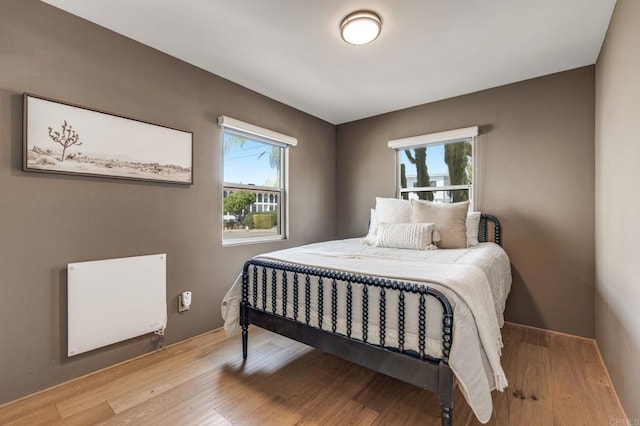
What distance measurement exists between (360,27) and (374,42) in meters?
0.31

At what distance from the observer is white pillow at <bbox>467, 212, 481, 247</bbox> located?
278cm

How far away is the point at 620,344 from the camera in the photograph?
5.41 feet

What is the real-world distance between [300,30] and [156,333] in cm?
252

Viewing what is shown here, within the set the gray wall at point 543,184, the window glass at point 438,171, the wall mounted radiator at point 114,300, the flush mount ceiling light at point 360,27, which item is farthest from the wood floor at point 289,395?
the flush mount ceiling light at point 360,27

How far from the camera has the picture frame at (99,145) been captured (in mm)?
1747

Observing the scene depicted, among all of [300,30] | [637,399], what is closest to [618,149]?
[637,399]

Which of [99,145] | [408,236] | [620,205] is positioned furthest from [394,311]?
[99,145]

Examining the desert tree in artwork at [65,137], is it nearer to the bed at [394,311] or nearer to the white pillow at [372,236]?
the bed at [394,311]

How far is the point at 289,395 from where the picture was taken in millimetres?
1728

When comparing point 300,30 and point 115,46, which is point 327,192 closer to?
point 300,30

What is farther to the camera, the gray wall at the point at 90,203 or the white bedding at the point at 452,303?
the gray wall at the point at 90,203

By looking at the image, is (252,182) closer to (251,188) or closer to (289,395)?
(251,188)

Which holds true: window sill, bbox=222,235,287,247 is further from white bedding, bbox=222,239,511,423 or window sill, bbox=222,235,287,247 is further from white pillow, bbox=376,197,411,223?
white pillow, bbox=376,197,411,223

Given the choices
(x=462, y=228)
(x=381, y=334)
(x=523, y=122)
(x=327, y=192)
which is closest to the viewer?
(x=381, y=334)
